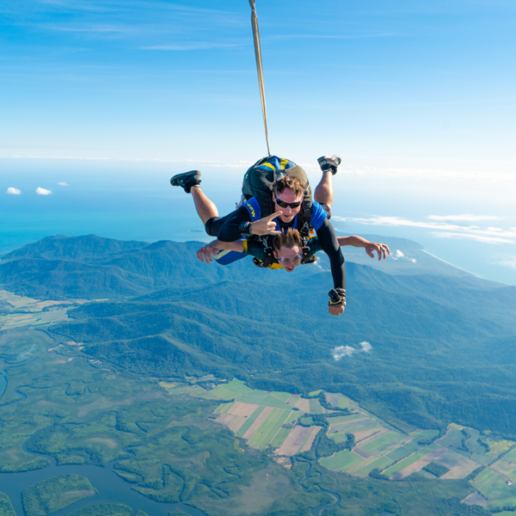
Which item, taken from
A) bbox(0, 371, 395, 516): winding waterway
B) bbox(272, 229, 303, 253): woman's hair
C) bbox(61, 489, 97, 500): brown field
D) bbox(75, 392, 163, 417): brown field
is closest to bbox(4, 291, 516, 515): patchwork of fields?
bbox(75, 392, 163, 417): brown field

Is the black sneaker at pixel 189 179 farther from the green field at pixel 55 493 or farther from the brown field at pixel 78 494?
the brown field at pixel 78 494

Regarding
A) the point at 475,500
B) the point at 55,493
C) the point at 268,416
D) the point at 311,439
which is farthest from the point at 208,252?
the point at 268,416

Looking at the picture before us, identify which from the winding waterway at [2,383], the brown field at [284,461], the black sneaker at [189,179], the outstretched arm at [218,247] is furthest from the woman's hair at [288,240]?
the winding waterway at [2,383]

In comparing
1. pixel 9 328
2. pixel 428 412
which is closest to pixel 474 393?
pixel 428 412

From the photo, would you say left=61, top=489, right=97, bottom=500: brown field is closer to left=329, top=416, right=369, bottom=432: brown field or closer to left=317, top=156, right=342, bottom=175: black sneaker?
left=329, top=416, right=369, bottom=432: brown field

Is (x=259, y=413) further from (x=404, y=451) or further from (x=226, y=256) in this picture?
(x=226, y=256)

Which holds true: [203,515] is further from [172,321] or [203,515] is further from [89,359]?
[172,321]

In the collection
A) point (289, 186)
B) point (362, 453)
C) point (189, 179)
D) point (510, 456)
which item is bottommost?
point (510, 456)
